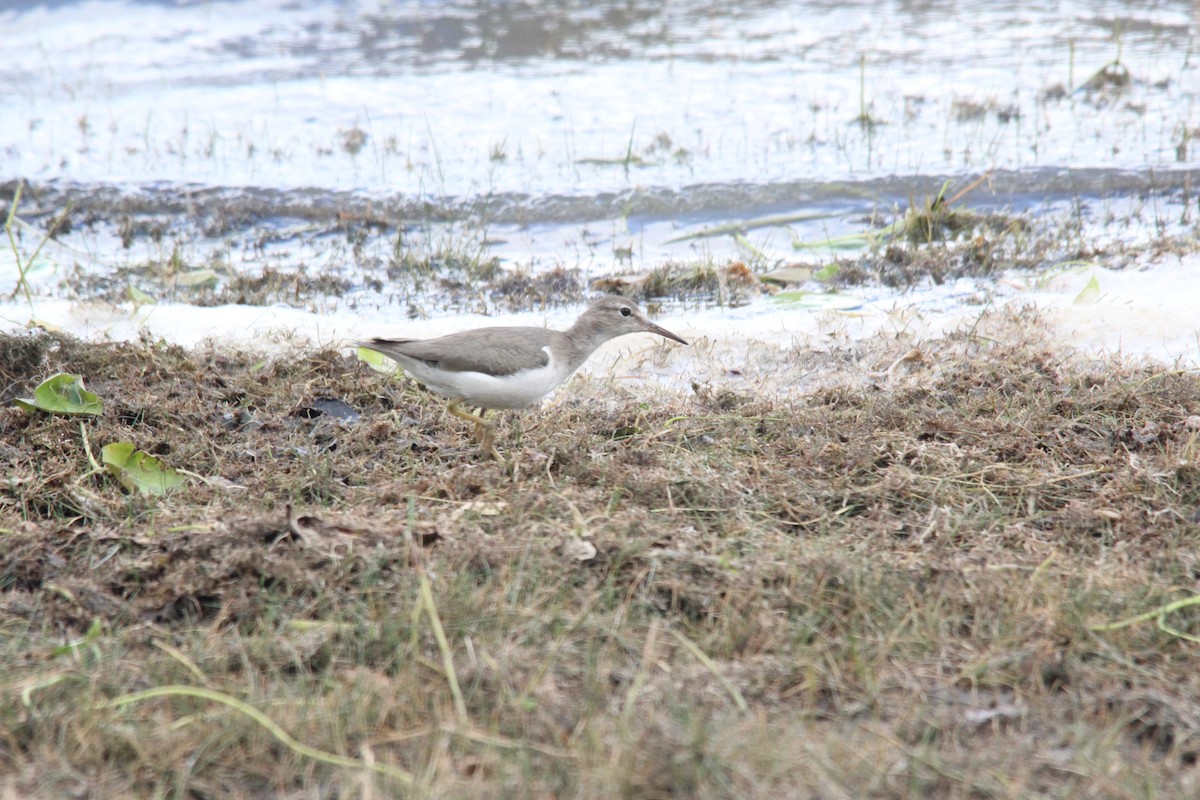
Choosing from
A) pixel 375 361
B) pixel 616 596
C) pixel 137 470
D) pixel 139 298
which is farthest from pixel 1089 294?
pixel 139 298

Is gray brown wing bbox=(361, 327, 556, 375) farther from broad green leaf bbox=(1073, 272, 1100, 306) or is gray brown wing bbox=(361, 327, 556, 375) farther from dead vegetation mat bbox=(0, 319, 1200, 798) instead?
broad green leaf bbox=(1073, 272, 1100, 306)

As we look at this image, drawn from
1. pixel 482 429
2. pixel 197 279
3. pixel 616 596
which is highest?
pixel 197 279

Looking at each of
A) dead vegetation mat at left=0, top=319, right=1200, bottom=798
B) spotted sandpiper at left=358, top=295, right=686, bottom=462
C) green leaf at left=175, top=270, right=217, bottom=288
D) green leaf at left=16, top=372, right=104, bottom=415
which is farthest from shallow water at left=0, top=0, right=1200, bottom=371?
dead vegetation mat at left=0, top=319, right=1200, bottom=798

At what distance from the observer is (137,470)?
4.70 meters

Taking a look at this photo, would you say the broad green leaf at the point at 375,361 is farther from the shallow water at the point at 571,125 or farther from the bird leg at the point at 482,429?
the shallow water at the point at 571,125

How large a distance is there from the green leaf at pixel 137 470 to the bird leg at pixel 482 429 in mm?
1191

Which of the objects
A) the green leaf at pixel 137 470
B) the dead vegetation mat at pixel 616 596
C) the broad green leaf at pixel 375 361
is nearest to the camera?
the dead vegetation mat at pixel 616 596

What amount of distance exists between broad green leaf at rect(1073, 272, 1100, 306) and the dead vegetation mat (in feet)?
4.10

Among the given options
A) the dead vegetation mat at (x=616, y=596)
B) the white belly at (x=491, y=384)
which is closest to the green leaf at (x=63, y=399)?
the dead vegetation mat at (x=616, y=596)

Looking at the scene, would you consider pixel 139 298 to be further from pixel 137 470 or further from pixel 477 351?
pixel 477 351

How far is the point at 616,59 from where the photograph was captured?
13.8m

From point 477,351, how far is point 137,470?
57.3 inches

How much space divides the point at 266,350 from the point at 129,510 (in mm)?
1952

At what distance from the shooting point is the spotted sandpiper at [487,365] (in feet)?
16.5
